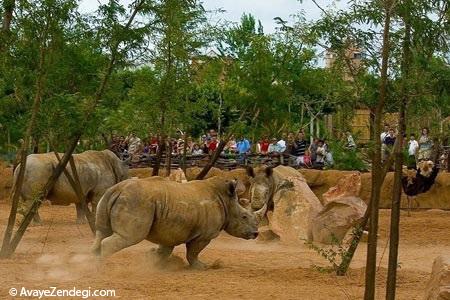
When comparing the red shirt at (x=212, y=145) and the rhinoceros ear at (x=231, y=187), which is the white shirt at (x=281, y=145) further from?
the rhinoceros ear at (x=231, y=187)

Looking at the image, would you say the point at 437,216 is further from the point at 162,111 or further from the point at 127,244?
the point at 127,244

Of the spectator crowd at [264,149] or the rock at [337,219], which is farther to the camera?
the spectator crowd at [264,149]

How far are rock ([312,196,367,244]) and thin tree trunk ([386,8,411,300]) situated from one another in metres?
7.38

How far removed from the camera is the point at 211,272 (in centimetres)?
1247

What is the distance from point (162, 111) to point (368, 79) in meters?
11.5

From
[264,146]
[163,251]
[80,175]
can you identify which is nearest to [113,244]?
[163,251]

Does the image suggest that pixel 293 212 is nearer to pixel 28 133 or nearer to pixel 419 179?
pixel 28 133

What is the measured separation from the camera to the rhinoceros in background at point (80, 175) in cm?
1933

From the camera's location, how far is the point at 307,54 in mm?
21297

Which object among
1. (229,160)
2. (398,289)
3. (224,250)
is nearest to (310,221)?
(224,250)

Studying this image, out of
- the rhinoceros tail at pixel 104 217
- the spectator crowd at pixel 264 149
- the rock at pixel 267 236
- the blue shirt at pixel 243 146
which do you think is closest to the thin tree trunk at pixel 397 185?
the rhinoceros tail at pixel 104 217

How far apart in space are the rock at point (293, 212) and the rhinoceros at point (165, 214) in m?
4.07

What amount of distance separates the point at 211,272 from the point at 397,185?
14.1ft

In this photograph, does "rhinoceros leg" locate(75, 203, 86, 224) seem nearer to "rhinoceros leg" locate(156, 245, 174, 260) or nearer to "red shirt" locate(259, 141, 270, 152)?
"rhinoceros leg" locate(156, 245, 174, 260)
